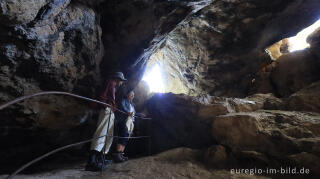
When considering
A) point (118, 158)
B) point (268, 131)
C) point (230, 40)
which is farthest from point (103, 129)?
point (230, 40)

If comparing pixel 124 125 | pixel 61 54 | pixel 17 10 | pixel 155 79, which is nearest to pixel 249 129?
pixel 124 125

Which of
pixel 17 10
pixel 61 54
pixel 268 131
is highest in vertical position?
pixel 17 10

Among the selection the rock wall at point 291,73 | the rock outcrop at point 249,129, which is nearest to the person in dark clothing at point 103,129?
the rock outcrop at point 249,129

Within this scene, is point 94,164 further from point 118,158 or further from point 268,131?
point 268,131

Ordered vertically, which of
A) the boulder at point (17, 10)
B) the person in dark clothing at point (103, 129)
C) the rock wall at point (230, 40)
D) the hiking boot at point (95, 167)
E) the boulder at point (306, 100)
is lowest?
the hiking boot at point (95, 167)

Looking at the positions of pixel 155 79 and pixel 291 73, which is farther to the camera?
pixel 155 79

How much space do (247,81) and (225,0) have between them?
3.50 m

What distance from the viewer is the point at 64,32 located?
14.6 ft

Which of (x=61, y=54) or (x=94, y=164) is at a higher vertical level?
(x=61, y=54)

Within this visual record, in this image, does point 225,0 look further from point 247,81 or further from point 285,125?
point 285,125

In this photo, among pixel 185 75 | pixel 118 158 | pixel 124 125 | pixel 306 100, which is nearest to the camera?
pixel 118 158

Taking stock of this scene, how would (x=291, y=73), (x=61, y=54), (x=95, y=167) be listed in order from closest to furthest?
(x=95, y=167) → (x=61, y=54) → (x=291, y=73)

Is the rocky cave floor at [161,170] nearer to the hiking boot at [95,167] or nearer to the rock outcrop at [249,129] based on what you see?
the hiking boot at [95,167]

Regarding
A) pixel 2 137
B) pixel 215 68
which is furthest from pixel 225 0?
pixel 2 137
